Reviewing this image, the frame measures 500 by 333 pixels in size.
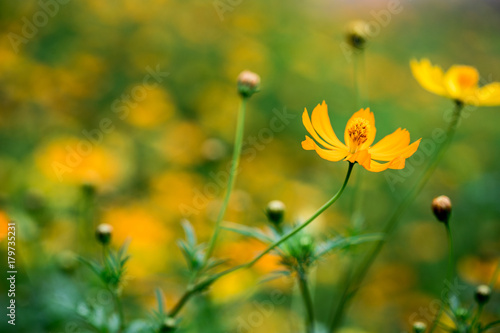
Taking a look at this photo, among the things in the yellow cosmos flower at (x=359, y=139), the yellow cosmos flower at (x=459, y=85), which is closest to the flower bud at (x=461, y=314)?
the yellow cosmos flower at (x=359, y=139)

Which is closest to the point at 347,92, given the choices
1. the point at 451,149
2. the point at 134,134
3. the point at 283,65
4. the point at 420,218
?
the point at 283,65

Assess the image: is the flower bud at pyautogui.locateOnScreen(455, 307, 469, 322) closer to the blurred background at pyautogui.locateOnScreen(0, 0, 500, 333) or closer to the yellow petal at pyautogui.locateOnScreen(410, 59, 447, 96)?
the blurred background at pyautogui.locateOnScreen(0, 0, 500, 333)

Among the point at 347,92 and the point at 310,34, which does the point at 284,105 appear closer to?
the point at 347,92

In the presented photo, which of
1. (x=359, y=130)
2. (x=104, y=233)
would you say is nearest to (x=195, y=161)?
(x=104, y=233)

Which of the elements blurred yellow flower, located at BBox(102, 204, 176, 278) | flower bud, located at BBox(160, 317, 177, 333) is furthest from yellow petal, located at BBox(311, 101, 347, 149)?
blurred yellow flower, located at BBox(102, 204, 176, 278)

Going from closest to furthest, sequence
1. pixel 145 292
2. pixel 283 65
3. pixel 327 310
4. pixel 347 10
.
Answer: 1. pixel 145 292
2. pixel 327 310
3. pixel 283 65
4. pixel 347 10

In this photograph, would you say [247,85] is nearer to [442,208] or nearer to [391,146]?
[391,146]
